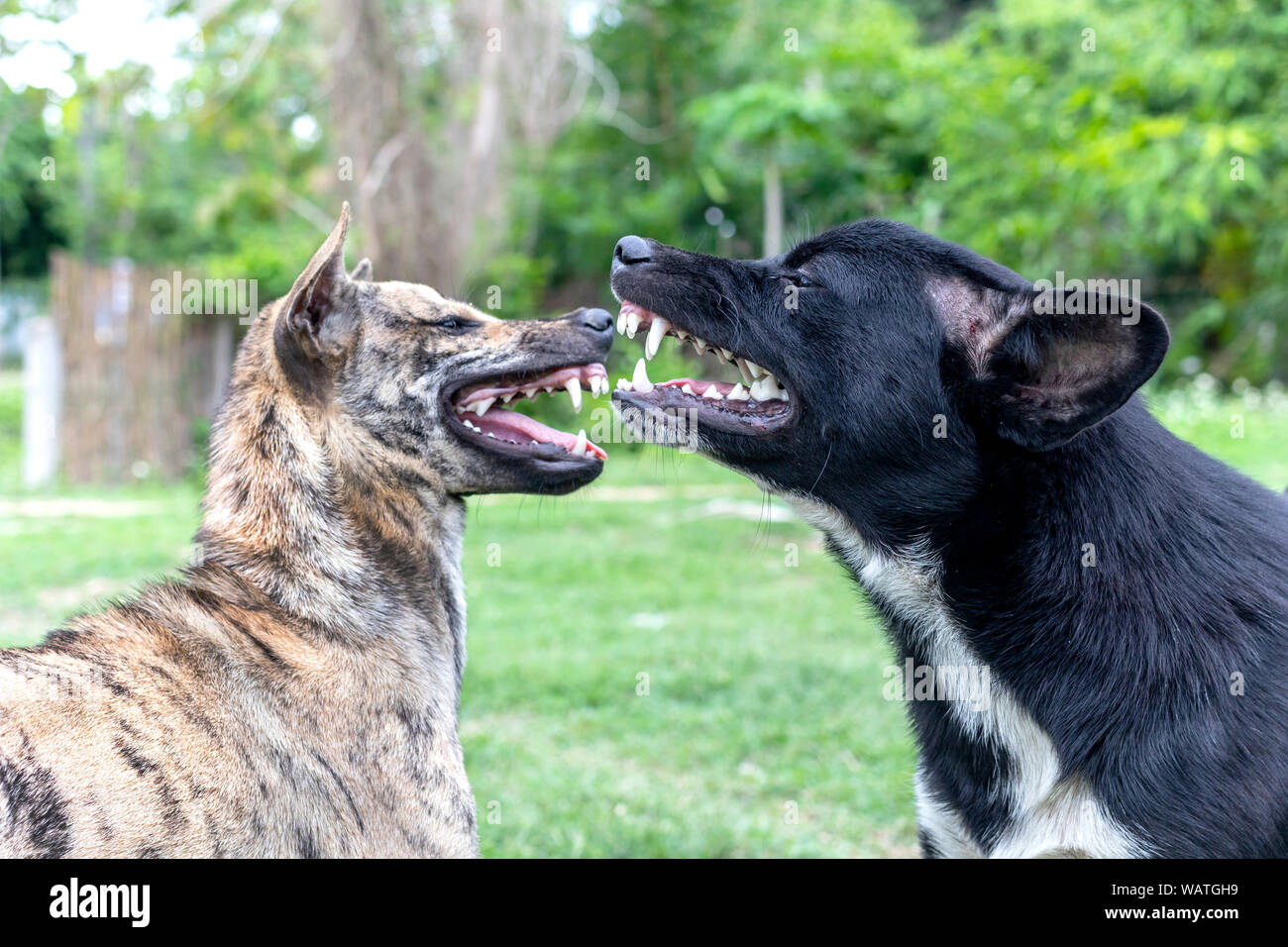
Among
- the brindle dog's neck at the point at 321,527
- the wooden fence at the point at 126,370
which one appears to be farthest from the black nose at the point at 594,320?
the wooden fence at the point at 126,370

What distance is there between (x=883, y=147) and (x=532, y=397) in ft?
47.0

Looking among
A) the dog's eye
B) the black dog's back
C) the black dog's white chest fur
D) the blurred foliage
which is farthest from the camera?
the blurred foliage

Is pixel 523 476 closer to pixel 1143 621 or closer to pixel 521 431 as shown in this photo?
pixel 521 431

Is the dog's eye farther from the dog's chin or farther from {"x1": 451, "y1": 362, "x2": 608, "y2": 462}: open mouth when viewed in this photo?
the dog's chin

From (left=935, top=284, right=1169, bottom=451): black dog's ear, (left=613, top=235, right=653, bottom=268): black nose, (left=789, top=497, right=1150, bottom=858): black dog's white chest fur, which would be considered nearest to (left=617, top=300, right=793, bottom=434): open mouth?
(left=613, top=235, right=653, bottom=268): black nose

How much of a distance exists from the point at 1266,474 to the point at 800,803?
7196mm

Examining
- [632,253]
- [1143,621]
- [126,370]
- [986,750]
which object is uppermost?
[632,253]

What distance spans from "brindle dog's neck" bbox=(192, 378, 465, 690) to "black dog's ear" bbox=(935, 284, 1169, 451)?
5.24 feet

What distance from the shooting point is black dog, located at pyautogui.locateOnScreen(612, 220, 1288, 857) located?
2.53 metres

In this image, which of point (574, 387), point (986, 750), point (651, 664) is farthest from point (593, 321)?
point (651, 664)

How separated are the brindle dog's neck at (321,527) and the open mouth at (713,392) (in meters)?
0.72

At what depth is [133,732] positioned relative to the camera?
255 cm

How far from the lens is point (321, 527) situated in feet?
10.3
